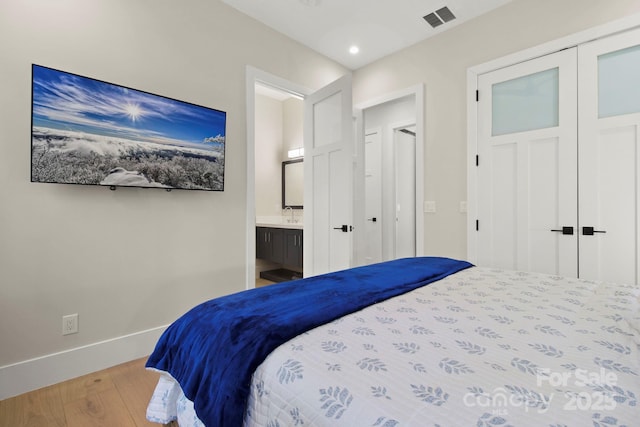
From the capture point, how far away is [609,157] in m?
2.23

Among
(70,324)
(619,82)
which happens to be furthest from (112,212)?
(619,82)

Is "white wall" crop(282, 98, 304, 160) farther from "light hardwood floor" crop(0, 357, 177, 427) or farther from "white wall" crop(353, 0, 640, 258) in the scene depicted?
"light hardwood floor" crop(0, 357, 177, 427)

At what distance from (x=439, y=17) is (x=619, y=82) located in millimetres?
1506

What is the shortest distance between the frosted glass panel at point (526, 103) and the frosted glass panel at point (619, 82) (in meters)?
0.28

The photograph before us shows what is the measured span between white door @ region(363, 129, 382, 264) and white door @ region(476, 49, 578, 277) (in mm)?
1901

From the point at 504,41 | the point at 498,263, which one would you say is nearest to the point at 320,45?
the point at 504,41

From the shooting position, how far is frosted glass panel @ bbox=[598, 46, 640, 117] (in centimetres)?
215

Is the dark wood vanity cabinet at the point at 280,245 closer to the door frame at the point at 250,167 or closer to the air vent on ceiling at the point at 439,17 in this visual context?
the door frame at the point at 250,167

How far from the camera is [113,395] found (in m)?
1.79

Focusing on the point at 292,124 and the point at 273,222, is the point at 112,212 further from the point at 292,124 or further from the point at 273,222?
the point at 292,124

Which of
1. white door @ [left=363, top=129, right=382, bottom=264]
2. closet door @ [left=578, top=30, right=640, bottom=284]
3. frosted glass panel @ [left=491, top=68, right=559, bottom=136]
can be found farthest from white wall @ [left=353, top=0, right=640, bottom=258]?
white door @ [left=363, top=129, right=382, bottom=264]

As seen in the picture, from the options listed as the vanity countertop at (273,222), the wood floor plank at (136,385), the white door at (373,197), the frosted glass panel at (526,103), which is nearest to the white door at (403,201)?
the white door at (373,197)

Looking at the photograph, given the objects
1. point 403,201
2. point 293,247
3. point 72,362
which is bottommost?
point 72,362

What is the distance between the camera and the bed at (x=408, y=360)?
606mm
